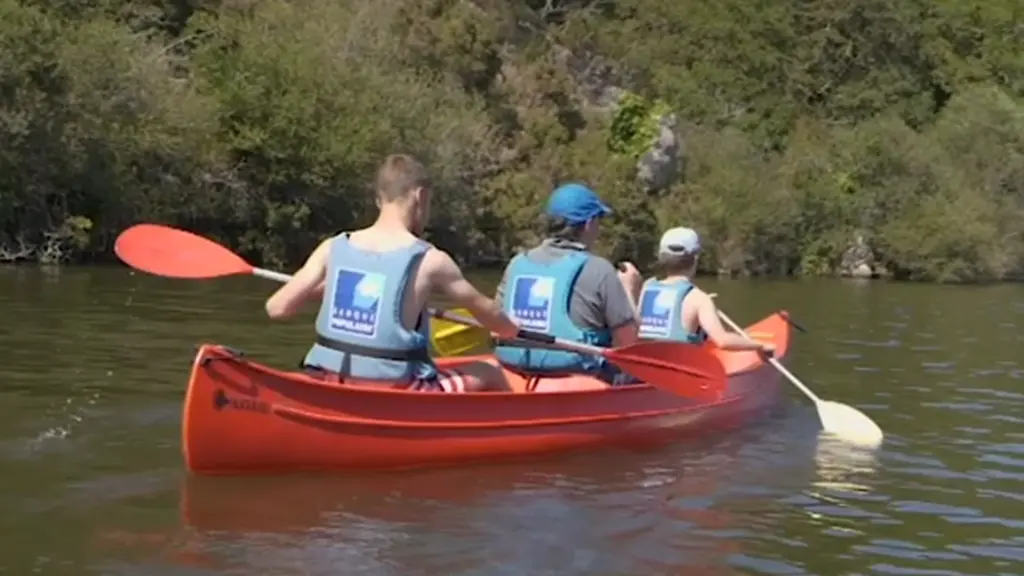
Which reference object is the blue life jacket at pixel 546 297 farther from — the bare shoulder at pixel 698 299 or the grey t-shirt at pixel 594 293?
the bare shoulder at pixel 698 299

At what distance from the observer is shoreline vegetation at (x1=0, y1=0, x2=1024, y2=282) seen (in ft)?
84.0

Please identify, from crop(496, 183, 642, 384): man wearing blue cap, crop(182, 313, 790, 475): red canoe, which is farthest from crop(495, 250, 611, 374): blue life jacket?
crop(182, 313, 790, 475): red canoe

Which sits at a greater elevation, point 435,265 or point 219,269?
point 435,265

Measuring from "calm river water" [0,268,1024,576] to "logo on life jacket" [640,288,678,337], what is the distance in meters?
0.86

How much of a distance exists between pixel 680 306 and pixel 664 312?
12 centimetres

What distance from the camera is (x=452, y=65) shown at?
121 feet

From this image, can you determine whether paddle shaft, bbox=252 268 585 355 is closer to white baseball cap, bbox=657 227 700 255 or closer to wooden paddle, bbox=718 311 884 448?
white baseball cap, bbox=657 227 700 255

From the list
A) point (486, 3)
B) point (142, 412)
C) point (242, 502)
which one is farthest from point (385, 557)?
point (486, 3)

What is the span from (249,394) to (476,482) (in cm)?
134

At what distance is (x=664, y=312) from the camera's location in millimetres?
9633

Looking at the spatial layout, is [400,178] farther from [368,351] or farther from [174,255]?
[174,255]

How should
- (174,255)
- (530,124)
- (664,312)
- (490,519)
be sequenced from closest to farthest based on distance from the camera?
(490,519), (174,255), (664,312), (530,124)

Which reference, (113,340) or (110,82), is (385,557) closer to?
(113,340)

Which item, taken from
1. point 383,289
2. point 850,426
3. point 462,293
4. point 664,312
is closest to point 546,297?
point 462,293
